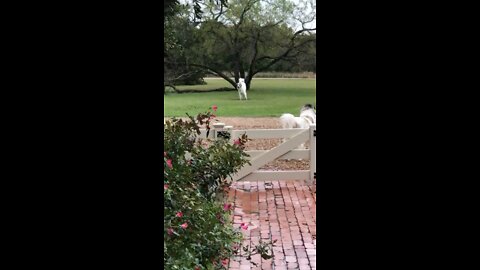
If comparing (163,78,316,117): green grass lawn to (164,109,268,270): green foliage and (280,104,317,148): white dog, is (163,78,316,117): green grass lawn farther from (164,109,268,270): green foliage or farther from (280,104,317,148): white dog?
(280,104,317,148): white dog

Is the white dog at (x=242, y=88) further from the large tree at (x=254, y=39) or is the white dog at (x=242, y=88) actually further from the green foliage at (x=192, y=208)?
the green foliage at (x=192, y=208)

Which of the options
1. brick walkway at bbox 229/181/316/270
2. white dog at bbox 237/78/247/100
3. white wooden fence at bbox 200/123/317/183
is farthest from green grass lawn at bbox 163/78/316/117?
white wooden fence at bbox 200/123/317/183

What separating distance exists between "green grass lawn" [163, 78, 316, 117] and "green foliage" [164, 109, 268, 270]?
1.77 ft

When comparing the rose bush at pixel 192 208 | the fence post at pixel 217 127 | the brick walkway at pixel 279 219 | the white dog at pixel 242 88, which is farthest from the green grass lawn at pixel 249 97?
the brick walkway at pixel 279 219

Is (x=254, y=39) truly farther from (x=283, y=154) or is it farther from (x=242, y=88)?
(x=283, y=154)

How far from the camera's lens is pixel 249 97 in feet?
13.9

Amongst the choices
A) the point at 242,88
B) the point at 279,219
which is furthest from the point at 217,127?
the point at 242,88

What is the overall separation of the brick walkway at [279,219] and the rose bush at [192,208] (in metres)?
0.32

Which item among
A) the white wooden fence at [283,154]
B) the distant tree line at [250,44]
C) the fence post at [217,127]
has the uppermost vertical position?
the distant tree line at [250,44]

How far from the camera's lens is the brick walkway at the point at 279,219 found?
12.1ft
